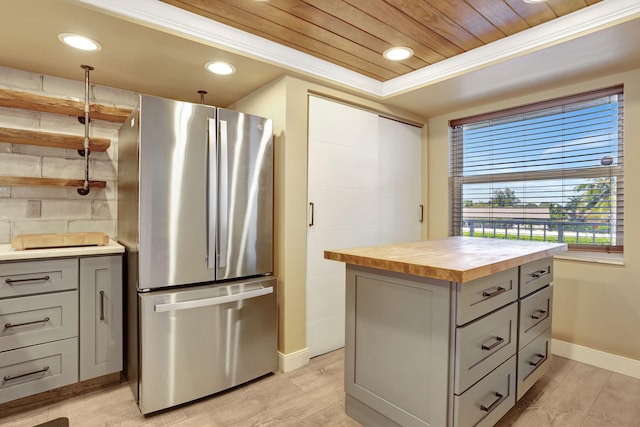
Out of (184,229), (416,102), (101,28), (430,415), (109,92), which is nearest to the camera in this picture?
(430,415)

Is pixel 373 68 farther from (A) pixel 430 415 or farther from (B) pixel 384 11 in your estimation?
(A) pixel 430 415

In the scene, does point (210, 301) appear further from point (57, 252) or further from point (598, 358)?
point (598, 358)

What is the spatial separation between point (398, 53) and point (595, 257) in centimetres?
212

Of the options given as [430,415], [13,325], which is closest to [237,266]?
[13,325]

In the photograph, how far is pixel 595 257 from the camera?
8.39 ft

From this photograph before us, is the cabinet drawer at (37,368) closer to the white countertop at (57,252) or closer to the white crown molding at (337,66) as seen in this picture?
the white countertop at (57,252)

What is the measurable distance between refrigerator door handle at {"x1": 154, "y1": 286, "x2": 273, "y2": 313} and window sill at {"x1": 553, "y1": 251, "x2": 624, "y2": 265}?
233 centimetres

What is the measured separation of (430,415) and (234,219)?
151cm

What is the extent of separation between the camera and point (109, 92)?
270 cm

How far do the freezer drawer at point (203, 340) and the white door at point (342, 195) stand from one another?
0.46 m

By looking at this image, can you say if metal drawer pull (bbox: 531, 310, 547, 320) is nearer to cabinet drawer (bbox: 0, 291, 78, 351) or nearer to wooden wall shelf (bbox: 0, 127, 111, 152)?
cabinet drawer (bbox: 0, 291, 78, 351)

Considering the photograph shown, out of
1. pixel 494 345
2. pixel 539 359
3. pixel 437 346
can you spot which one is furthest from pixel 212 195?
pixel 539 359

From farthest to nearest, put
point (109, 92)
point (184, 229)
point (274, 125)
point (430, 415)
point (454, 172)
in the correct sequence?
point (454, 172) → point (109, 92) → point (274, 125) → point (184, 229) → point (430, 415)

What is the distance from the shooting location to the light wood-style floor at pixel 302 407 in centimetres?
184
